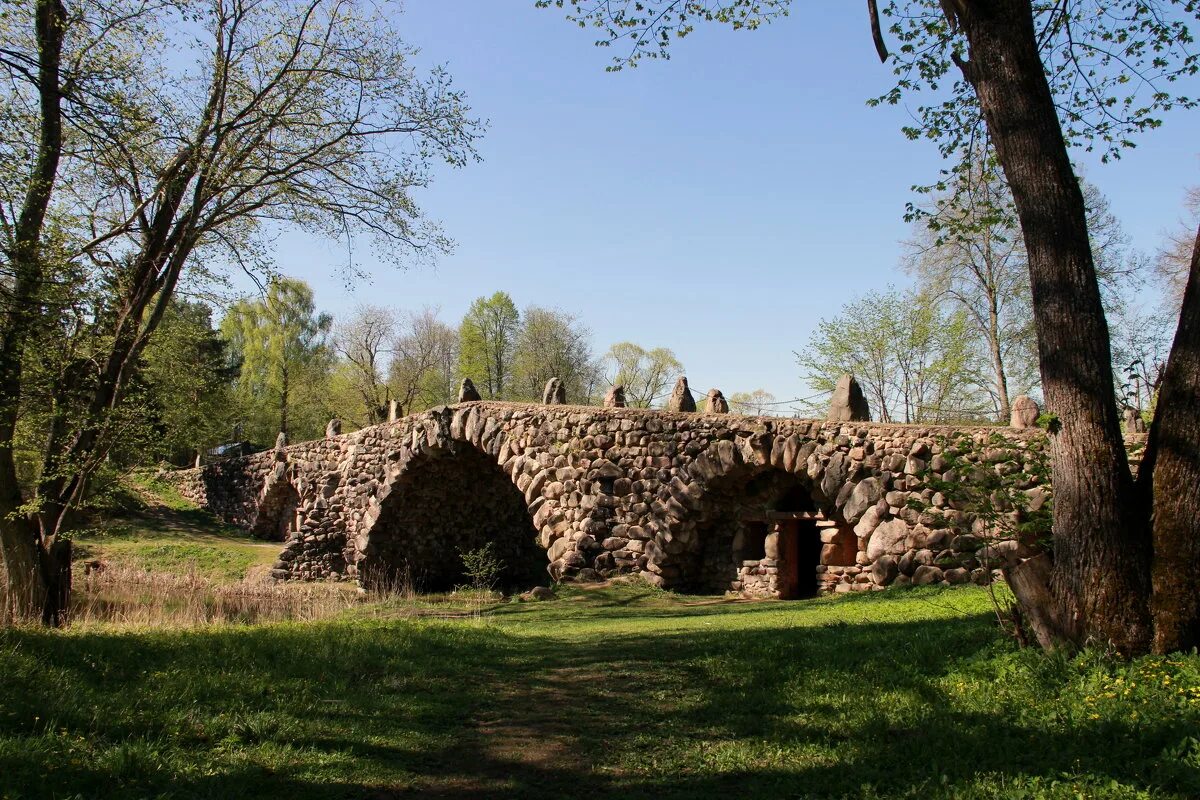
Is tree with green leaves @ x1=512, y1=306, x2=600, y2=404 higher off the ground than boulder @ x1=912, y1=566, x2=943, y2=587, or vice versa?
tree with green leaves @ x1=512, y1=306, x2=600, y2=404

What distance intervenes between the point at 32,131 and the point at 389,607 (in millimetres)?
8381

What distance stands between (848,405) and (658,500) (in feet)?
12.6

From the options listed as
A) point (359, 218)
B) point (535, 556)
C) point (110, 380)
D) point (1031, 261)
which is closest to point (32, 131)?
point (110, 380)

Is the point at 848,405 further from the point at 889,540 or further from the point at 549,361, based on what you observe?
the point at 549,361

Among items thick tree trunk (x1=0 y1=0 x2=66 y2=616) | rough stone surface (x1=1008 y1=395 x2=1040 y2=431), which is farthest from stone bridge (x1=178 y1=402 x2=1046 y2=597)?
thick tree trunk (x1=0 y1=0 x2=66 y2=616)

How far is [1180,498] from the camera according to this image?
5.26 m

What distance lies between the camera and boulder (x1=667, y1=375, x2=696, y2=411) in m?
16.1

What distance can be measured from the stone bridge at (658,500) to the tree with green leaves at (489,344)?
24.8 meters

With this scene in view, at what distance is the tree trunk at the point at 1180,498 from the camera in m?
5.16

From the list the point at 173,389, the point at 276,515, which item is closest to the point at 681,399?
the point at 173,389

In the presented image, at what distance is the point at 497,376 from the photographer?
161ft

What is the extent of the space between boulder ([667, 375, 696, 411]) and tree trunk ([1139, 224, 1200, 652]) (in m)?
10.9

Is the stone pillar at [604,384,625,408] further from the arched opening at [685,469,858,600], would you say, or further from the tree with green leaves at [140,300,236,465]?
the tree with green leaves at [140,300,236,465]

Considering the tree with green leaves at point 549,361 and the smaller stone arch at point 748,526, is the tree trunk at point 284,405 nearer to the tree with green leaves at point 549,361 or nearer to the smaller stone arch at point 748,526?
the tree with green leaves at point 549,361
